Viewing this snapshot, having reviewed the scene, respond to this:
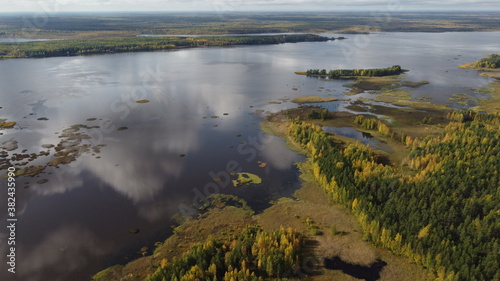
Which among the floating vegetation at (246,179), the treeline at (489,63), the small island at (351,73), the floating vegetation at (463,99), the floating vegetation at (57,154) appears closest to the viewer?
the floating vegetation at (246,179)

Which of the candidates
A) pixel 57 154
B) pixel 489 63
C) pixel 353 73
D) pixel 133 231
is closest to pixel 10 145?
pixel 57 154

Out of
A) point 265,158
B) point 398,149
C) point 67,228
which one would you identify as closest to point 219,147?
point 265,158

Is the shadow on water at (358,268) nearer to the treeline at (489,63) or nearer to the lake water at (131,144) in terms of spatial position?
the lake water at (131,144)

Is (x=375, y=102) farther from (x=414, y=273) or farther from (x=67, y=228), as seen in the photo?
(x=67, y=228)

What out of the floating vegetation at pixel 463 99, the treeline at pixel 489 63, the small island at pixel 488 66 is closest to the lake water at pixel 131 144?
the floating vegetation at pixel 463 99

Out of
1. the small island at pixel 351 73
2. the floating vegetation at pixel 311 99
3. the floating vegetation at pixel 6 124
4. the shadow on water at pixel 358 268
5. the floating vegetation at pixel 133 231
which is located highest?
the small island at pixel 351 73

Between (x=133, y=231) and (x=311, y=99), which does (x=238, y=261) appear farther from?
(x=311, y=99)

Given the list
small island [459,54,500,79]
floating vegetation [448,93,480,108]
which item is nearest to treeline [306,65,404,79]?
floating vegetation [448,93,480,108]
